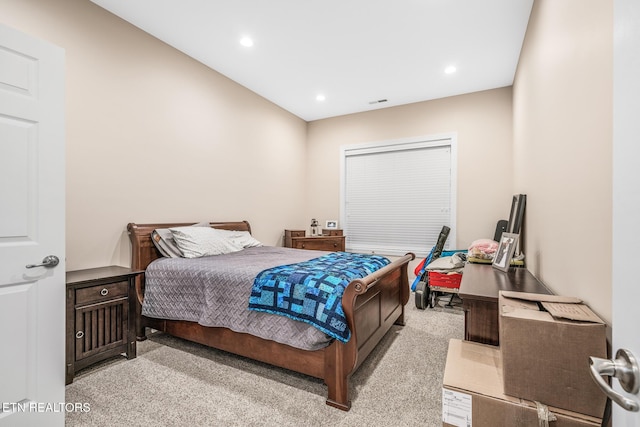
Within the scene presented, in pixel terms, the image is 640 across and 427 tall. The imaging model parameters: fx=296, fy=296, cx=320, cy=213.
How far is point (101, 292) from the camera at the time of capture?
2287 millimetres

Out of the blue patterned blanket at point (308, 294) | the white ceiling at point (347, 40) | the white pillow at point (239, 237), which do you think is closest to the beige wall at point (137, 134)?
the white ceiling at point (347, 40)

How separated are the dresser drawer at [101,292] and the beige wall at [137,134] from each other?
52 cm

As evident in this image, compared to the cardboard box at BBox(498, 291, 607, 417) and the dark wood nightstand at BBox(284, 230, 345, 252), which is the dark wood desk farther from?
the dark wood nightstand at BBox(284, 230, 345, 252)

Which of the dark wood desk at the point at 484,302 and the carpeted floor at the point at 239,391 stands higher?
the dark wood desk at the point at 484,302

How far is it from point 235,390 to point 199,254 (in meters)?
1.39

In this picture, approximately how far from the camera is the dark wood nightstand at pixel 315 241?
4867 mm

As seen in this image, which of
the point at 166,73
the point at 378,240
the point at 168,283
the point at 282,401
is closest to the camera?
the point at 282,401

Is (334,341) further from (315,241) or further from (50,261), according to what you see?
(315,241)

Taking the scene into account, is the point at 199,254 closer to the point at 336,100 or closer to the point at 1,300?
the point at 1,300

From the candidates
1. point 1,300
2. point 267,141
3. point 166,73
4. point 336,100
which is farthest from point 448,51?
point 1,300

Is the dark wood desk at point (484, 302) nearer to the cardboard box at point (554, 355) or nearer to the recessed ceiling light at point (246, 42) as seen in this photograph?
the cardboard box at point (554, 355)

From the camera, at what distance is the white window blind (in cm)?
476

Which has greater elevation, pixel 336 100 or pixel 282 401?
pixel 336 100

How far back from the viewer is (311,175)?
5.87 metres
